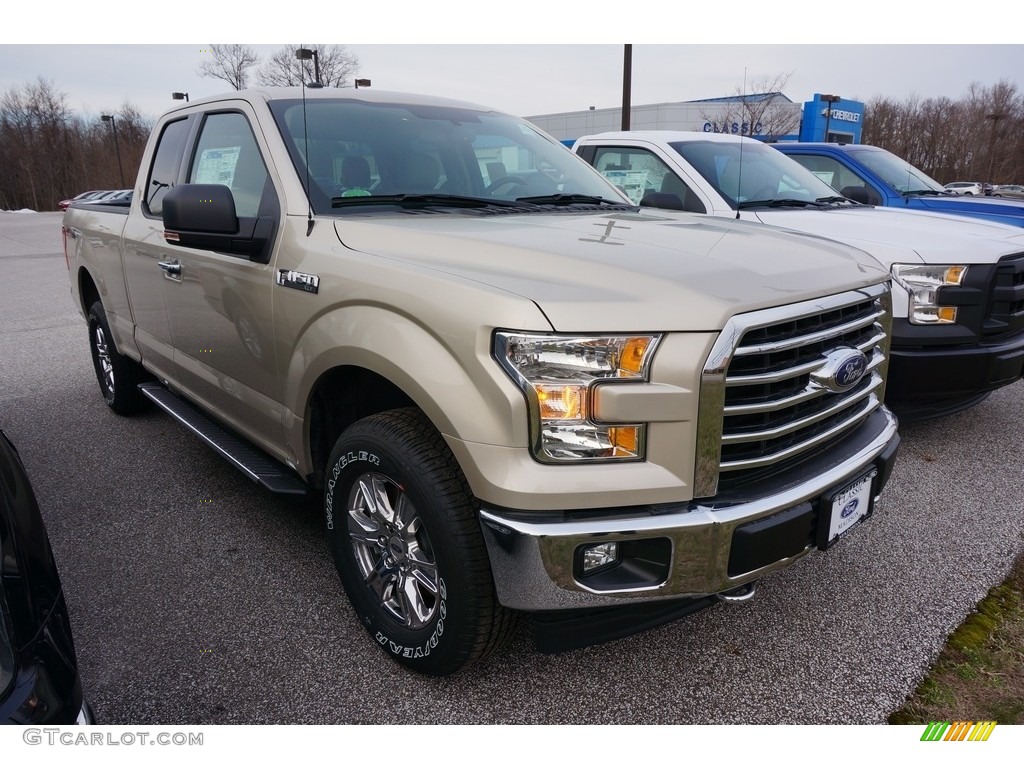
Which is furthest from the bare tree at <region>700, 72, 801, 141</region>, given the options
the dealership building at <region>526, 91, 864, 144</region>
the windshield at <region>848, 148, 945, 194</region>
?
the windshield at <region>848, 148, 945, 194</region>

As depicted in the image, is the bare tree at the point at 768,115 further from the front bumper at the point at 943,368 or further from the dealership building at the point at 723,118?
the front bumper at the point at 943,368

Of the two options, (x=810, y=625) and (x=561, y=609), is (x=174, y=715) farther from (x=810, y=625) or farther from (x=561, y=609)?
(x=810, y=625)

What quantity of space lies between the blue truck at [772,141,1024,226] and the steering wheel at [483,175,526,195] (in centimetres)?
487

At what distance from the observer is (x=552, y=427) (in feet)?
6.30

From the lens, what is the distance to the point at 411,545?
7.79 ft

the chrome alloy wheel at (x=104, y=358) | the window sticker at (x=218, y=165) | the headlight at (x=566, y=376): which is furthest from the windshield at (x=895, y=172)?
the chrome alloy wheel at (x=104, y=358)

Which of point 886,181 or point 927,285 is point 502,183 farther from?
point 886,181

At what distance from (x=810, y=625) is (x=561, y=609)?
1261 millimetres

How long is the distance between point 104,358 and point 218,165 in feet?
8.31

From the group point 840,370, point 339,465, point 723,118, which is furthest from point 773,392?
point 723,118

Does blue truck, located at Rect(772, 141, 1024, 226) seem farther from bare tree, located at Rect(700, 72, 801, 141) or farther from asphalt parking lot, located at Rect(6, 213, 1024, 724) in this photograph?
bare tree, located at Rect(700, 72, 801, 141)

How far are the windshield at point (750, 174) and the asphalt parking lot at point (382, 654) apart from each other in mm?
2248

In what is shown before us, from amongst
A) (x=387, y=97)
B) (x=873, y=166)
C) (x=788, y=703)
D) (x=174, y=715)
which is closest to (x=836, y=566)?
(x=788, y=703)

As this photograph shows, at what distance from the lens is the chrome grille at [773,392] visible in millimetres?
1948
